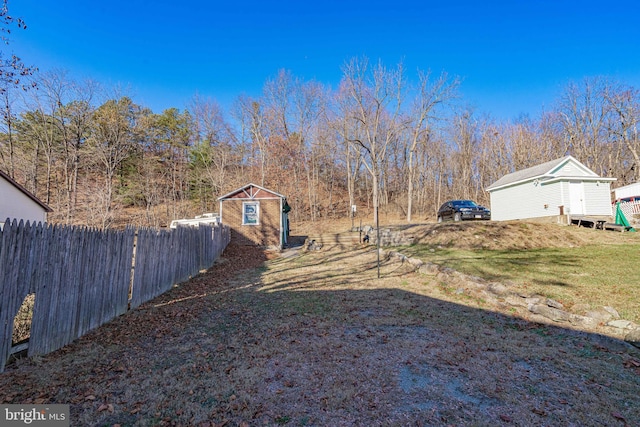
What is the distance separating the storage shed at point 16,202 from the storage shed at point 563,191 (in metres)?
26.8

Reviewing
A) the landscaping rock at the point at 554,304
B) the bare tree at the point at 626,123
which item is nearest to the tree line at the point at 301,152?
the bare tree at the point at 626,123

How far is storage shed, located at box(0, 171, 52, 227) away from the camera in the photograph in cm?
1353

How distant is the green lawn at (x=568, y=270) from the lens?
5.60 metres

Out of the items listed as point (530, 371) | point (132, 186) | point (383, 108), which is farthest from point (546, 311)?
point (132, 186)

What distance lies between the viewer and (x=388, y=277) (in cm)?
856

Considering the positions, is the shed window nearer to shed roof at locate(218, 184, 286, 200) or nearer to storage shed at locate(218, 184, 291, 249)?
storage shed at locate(218, 184, 291, 249)

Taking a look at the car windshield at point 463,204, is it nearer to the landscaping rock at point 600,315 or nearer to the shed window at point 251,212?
the shed window at point 251,212

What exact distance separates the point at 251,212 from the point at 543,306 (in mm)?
13804

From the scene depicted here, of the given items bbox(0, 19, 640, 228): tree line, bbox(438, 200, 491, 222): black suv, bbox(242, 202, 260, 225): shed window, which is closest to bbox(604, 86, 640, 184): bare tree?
bbox(0, 19, 640, 228): tree line

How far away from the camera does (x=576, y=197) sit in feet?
54.4

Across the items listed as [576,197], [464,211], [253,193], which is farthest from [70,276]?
[576,197]

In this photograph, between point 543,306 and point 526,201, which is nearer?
point 543,306

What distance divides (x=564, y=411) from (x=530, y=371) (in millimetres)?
773

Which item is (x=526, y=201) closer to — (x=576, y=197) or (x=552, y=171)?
(x=552, y=171)
